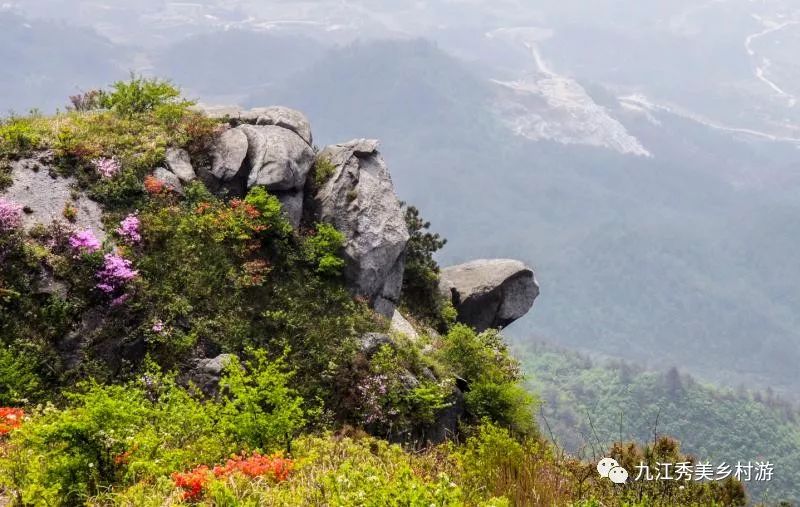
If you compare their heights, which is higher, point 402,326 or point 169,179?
point 169,179

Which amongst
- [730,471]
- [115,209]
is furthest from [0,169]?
[730,471]

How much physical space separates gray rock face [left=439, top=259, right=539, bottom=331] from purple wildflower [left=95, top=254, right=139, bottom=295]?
62.5 feet

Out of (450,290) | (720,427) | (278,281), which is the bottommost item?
(720,427)

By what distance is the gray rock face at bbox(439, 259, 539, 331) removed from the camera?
117ft

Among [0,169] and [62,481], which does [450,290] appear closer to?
[0,169]

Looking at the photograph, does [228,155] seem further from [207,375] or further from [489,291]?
[489,291]

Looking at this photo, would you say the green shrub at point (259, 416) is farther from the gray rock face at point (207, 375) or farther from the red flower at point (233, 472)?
the gray rock face at point (207, 375)

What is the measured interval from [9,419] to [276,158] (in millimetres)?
14120

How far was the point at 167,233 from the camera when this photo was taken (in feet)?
66.6

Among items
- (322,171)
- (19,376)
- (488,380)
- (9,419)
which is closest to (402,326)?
(488,380)

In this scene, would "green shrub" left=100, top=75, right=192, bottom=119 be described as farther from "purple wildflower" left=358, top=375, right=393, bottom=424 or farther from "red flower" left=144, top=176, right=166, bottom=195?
"purple wildflower" left=358, top=375, right=393, bottom=424

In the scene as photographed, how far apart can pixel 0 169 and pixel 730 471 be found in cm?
2217

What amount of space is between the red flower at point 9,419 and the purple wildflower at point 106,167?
33.4ft

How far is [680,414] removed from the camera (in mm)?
154500
